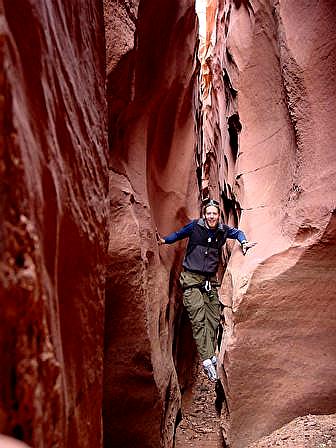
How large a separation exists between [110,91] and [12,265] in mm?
3137

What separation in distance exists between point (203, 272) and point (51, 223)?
4.29 metres

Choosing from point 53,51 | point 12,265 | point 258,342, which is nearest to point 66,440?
point 12,265

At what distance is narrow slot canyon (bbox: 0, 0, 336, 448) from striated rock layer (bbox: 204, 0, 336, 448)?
0.02 metres

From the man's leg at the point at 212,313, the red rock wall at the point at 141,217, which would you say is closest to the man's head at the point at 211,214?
the red rock wall at the point at 141,217

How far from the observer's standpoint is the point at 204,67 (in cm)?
1508

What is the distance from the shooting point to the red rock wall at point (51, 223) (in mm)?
1405

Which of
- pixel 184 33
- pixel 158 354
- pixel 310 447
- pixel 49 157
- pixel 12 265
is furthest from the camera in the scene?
pixel 184 33

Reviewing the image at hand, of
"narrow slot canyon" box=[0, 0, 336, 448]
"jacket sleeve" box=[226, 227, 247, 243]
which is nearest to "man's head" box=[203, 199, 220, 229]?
"jacket sleeve" box=[226, 227, 247, 243]

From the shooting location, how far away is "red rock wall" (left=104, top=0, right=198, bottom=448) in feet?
14.0

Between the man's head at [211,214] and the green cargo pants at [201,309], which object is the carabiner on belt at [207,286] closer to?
the green cargo pants at [201,309]

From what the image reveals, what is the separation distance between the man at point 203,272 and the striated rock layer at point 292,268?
1.31ft

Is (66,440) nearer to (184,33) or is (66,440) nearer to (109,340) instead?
(109,340)

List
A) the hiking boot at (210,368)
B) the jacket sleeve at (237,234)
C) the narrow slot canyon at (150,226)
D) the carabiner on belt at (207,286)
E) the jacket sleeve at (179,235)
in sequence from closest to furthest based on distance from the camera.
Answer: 1. the narrow slot canyon at (150,226)
2. the jacket sleeve at (237,234)
3. the hiking boot at (210,368)
4. the jacket sleeve at (179,235)
5. the carabiner on belt at (207,286)

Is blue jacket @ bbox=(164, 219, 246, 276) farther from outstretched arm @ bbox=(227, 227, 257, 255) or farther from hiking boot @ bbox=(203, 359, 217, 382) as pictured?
hiking boot @ bbox=(203, 359, 217, 382)
